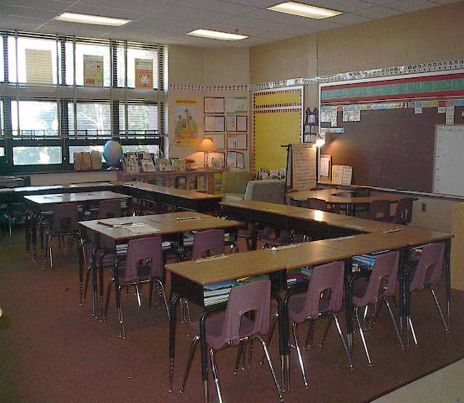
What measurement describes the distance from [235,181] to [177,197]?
3097 mm

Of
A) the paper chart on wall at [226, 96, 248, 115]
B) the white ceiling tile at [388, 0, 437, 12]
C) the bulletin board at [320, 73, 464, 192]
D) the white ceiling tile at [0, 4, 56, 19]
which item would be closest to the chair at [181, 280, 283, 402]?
the bulletin board at [320, 73, 464, 192]

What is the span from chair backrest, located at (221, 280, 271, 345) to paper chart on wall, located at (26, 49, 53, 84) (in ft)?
26.0

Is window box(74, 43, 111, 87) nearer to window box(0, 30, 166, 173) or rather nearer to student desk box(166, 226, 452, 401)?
window box(0, 30, 166, 173)

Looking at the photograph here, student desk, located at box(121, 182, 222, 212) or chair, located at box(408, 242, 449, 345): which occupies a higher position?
student desk, located at box(121, 182, 222, 212)

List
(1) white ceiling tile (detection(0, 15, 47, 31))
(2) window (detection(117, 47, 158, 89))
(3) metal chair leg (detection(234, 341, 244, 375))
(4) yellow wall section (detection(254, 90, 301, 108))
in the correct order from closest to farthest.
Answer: (3) metal chair leg (detection(234, 341, 244, 375)) → (1) white ceiling tile (detection(0, 15, 47, 31)) → (4) yellow wall section (detection(254, 90, 301, 108)) → (2) window (detection(117, 47, 158, 89))

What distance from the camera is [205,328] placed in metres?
3.30

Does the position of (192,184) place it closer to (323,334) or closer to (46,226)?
(46,226)

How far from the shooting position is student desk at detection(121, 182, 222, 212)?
7203mm

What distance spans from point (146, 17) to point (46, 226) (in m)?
3.57

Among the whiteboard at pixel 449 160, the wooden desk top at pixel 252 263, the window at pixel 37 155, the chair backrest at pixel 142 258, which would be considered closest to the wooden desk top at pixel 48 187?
the window at pixel 37 155

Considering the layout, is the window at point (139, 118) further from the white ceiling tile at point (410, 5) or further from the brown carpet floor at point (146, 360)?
the brown carpet floor at point (146, 360)

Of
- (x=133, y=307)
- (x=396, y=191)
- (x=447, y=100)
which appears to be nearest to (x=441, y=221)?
(x=396, y=191)

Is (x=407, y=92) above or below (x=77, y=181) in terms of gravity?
above

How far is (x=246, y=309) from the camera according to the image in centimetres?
324
